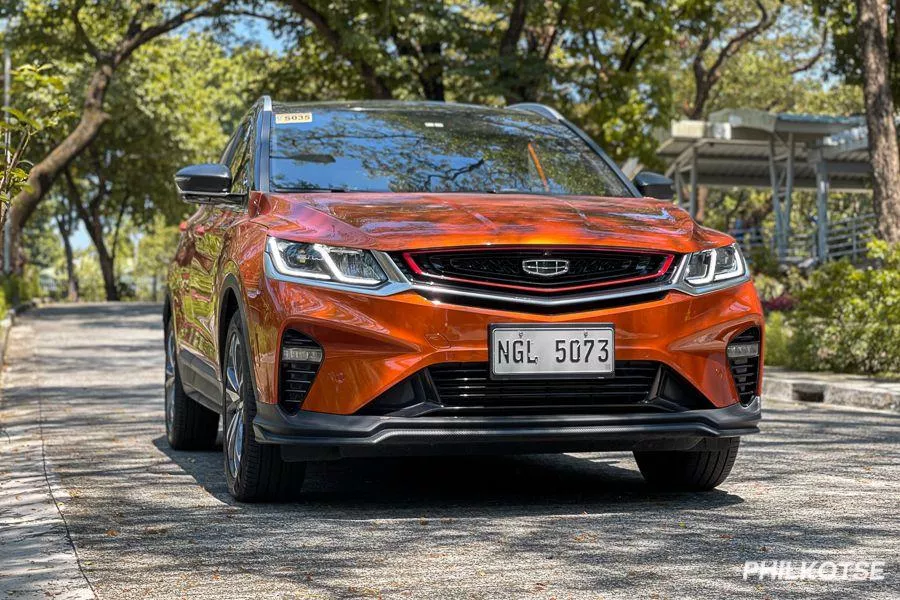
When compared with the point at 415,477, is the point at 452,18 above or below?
above

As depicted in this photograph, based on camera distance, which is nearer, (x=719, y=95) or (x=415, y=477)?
(x=415, y=477)

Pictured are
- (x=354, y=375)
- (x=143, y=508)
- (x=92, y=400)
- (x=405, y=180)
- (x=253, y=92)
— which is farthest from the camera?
(x=253, y=92)

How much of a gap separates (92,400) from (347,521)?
654cm

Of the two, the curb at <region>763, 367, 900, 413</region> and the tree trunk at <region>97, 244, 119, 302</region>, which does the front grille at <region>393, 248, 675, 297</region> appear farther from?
the tree trunk at <region>97, 244, 119, 302</region>

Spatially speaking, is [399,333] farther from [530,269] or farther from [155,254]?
[155,254]

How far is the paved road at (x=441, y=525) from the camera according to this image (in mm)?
4406

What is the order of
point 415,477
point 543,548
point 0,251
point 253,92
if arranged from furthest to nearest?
point 0,251 → point 253,92 → point 415,477 → point 543,548

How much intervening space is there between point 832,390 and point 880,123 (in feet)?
16.4

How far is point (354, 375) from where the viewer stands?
5.41 metres

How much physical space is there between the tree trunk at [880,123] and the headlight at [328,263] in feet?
39.4

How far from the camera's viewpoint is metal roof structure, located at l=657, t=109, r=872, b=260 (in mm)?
29547

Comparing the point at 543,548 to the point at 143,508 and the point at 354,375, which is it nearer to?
the point at 354,375

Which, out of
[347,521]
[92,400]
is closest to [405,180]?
[347,521]

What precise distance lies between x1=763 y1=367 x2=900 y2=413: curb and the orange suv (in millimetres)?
6013
